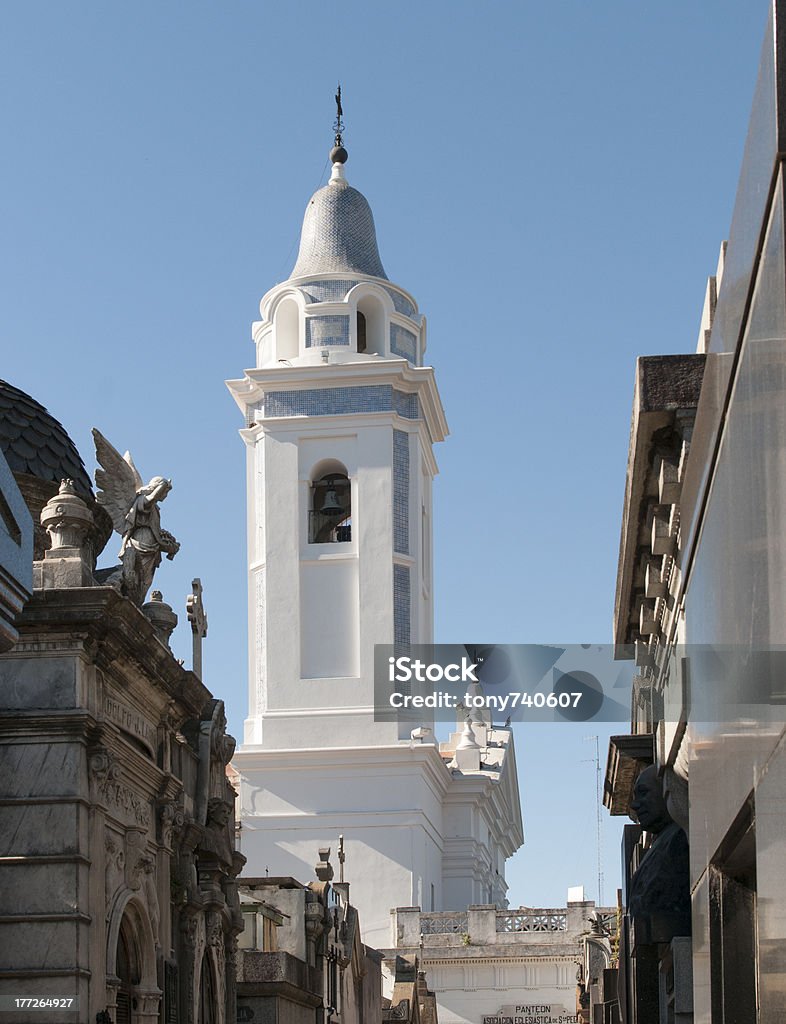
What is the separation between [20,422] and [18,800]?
18.3 ft

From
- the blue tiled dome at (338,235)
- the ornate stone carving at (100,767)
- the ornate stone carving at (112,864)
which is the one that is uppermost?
the blue tiled dome at (338,235)

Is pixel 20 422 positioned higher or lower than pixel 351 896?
higher

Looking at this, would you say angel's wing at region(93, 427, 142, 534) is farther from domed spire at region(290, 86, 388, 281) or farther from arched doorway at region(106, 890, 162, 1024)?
domed spire at region(290, 86, 388, 281)

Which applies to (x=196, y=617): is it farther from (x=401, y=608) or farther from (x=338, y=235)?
(x=338, y=235)

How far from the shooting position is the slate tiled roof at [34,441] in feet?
63.0

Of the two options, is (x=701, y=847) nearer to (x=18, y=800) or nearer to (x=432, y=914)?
(x=18, y=800)

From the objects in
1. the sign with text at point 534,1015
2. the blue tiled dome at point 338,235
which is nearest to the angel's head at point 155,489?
the sign with text at point 534,1015

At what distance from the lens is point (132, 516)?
17906mm

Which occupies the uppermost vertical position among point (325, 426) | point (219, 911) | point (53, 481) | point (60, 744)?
point (325, 426)

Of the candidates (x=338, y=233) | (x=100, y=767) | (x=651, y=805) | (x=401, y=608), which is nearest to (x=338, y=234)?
(x=338, y=233)

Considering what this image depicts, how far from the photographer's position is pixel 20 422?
1948 centimetres

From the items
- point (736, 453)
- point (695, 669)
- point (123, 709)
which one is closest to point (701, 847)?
point (695, 669)

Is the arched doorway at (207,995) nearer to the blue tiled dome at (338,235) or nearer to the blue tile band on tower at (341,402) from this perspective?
the blue tile band on tower at (341,402)

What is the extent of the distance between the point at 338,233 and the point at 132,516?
41.8 meters
